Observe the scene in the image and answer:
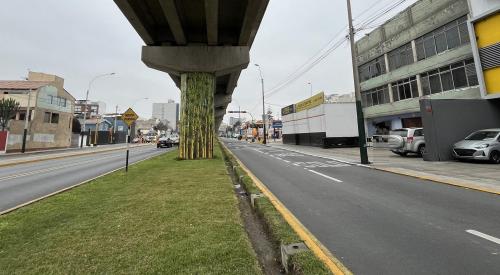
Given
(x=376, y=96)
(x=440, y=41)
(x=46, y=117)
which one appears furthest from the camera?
(x=46, y=117)

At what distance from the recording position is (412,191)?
283 inches

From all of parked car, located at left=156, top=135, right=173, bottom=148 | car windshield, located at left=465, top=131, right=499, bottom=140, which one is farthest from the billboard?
parked car, located at left=156, top=135, right=173, bottom=148

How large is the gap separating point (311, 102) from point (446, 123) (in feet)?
58.4

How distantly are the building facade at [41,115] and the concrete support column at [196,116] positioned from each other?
25922mm

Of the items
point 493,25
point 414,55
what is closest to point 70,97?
point 414,55

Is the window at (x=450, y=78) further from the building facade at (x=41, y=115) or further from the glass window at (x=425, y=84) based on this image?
the building facade at (x=41, y=115)

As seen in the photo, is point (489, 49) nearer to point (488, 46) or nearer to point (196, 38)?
point (488, 46)

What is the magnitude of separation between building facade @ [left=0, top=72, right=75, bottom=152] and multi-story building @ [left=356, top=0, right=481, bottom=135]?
41430 mm

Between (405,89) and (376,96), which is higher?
(376,96)

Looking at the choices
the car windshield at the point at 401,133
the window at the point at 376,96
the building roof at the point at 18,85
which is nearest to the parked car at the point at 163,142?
the building roof at the point at 18,85

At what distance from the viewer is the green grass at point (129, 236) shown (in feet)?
10.1

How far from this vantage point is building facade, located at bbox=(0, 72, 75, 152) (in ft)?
101

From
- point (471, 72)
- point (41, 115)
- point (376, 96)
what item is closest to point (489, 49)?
point (471, 72)

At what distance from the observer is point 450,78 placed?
21797 mm
